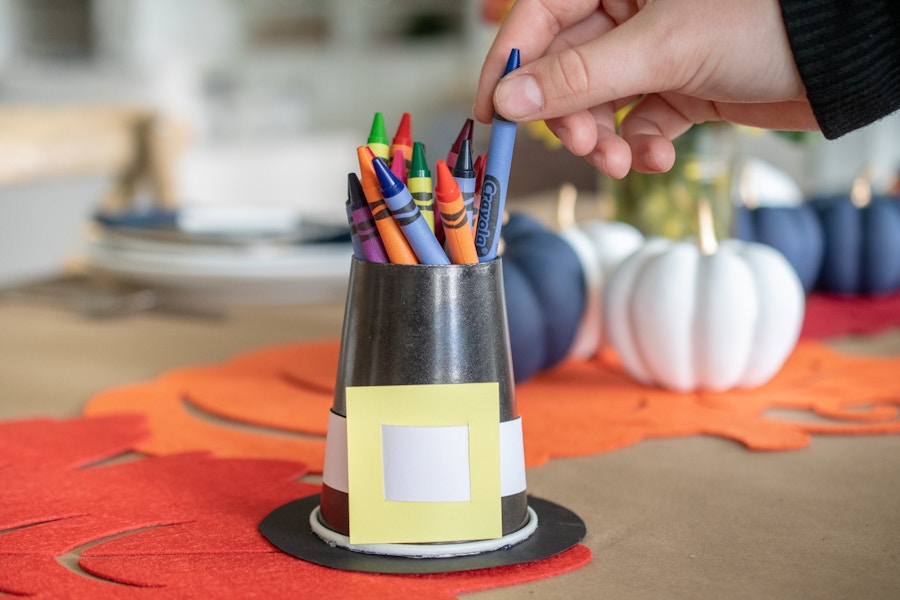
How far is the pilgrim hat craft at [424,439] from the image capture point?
51 cm

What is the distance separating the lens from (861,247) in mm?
1257

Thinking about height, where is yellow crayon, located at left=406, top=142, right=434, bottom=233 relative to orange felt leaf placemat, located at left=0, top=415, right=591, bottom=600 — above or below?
above

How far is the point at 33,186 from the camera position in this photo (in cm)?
214

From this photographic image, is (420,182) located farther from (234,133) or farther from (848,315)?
(234,133)

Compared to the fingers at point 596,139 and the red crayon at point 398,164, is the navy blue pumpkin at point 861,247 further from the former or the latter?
the red crayon at point 398,164

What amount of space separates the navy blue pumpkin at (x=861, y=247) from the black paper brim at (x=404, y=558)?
814mm

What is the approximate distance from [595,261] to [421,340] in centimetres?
50

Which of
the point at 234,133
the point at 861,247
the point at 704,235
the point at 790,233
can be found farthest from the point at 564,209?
the point at 234,133

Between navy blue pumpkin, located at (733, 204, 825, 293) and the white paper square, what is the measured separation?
0.78 meters

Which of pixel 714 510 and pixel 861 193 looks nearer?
pixel 714 510

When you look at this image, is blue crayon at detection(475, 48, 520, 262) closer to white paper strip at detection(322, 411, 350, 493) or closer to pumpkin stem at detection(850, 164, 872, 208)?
white paper strip at detection(322, 411, 350, 493)

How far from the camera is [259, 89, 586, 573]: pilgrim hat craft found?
1.68 ft

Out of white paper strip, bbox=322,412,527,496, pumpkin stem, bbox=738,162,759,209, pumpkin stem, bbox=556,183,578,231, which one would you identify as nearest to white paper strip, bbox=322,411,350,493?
white paper strip, bbox=322,412,527,496

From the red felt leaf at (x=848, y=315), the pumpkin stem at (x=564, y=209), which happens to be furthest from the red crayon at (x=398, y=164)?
the red felt leaf at (x=848, y=315)
